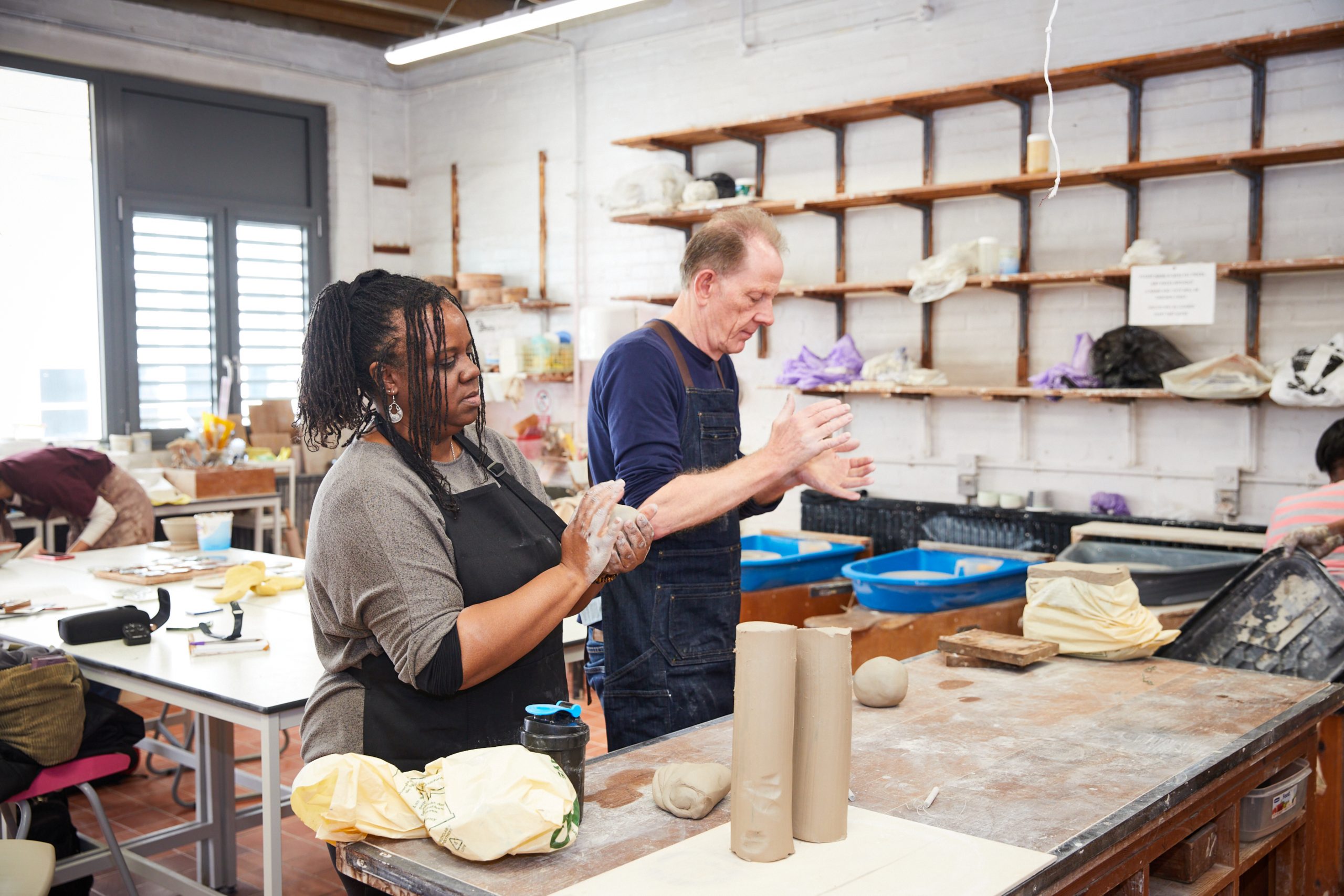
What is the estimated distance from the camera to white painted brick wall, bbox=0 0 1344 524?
4.70 metres

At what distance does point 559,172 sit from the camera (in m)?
7.34

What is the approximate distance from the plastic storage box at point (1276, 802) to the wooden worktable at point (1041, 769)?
0.12 ft

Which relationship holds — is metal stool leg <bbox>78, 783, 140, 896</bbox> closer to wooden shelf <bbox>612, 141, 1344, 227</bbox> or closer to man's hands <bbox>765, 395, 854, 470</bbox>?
man's hands <bbox>765, 395, 854, 470</bbox>

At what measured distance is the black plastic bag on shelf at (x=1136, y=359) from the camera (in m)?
4.71

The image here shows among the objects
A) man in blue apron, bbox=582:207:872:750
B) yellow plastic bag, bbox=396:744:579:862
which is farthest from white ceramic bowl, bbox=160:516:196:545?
yellow plastic bag, bbox=396:744:579:862

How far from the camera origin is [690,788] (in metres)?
1.63

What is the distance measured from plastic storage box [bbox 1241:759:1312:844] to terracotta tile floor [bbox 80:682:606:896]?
2.11 metres

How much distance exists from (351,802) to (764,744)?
55cm

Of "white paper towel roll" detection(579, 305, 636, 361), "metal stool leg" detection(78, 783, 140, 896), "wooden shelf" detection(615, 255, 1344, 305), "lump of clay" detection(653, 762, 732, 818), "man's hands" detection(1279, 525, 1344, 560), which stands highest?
"wooden shelf" detection(615, 255, 1344, 305)

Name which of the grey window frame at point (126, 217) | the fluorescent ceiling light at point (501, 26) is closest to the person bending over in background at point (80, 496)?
the grey window frame at point (126, 217)

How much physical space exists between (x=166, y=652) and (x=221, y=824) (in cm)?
76

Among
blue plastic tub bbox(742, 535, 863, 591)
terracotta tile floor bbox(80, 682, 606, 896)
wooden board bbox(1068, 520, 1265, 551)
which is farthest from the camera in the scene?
blue plastic tub bbox(742, 535, 863, 591)

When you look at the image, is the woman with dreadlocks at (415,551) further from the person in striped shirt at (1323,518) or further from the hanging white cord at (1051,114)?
the person in striped shirt at (1323,518)

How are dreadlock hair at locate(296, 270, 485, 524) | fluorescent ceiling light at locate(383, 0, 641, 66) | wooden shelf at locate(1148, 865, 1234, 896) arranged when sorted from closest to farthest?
dreadlock hair at locate(296, 270, 485, 524) < wooden shelf at locate(1148, 865, 1234, 896) < fluorescent ceiling light at locate(383, 0, 641, 66)
